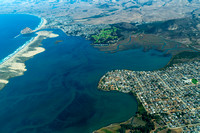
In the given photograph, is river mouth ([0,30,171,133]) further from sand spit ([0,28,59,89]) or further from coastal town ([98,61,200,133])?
coastal town ([98,61,200,133])

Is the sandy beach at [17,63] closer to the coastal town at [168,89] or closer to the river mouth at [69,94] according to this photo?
the river mouth at [69,94]

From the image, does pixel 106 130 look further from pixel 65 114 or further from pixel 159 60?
pixel 159 60

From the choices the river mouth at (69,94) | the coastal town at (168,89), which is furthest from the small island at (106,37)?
the coastal town at (168,89)

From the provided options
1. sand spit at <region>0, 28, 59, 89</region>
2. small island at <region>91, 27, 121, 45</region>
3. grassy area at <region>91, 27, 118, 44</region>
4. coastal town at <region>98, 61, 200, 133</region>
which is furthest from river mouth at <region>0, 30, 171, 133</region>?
grassy area at <region>91, 27, 118, 44</region>

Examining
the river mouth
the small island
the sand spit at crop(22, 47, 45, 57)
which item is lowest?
the river mouth

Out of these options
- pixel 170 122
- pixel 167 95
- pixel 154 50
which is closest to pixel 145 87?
pixel 167 95

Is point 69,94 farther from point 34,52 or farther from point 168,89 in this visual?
point 34,52
